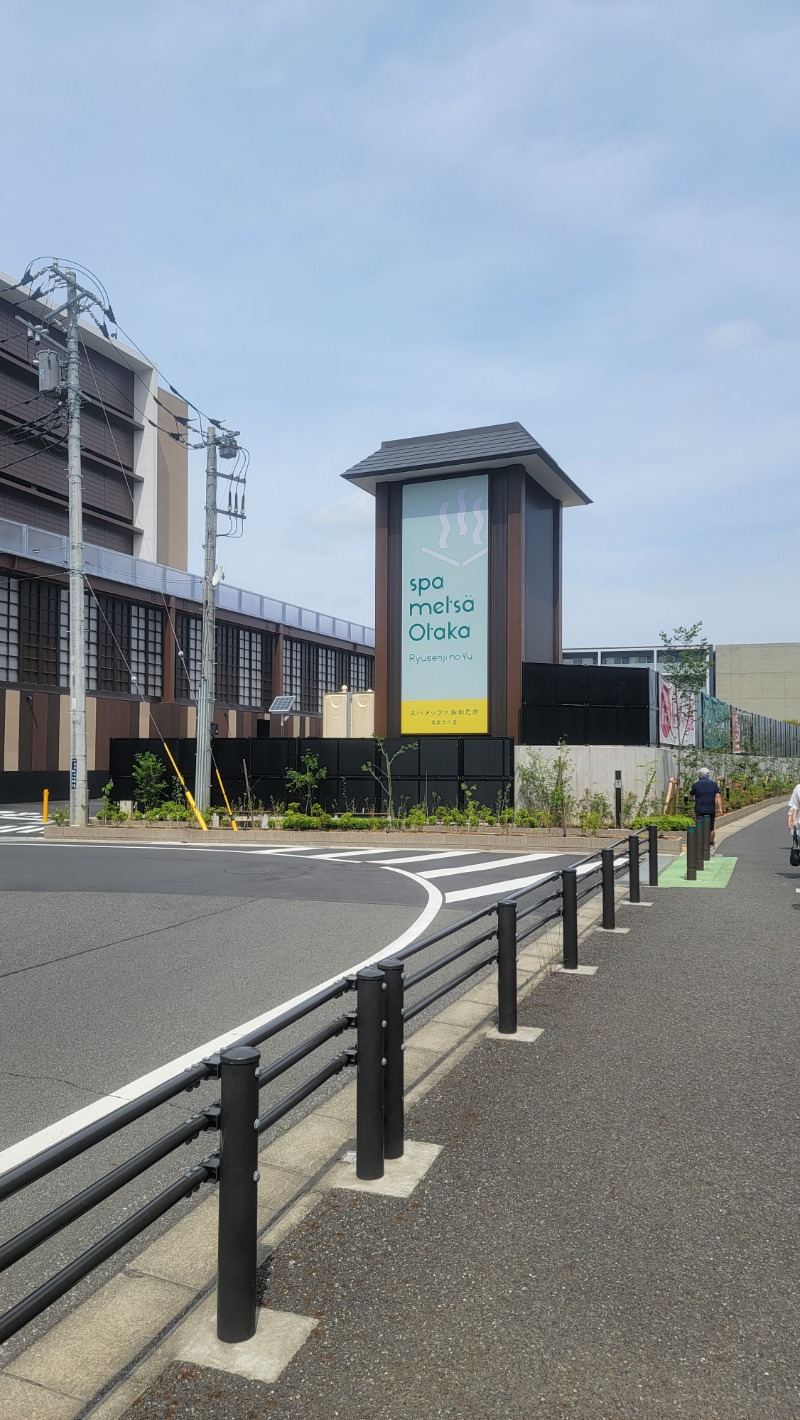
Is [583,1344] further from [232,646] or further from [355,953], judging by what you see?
[232,646]

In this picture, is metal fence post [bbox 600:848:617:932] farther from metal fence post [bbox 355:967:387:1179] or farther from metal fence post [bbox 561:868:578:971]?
metal fence post [bbox 355:967:387:1179]

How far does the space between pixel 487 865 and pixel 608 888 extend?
671cm

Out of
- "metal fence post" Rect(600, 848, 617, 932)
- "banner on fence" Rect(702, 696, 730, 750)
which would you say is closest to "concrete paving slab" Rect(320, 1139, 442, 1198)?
"metal fence post" Rect(600, 848, 617, 932)

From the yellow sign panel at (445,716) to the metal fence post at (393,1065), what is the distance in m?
22.2

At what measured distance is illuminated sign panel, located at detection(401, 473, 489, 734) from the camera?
26.7 meters

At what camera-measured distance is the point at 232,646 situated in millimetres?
48688

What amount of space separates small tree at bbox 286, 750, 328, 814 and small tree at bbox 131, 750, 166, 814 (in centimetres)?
428

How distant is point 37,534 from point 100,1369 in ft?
123

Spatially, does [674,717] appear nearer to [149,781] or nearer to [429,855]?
[429,855]

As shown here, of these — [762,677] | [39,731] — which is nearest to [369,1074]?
[39,731]

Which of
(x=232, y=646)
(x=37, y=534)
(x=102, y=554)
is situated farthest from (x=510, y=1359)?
(x=232, y=646)

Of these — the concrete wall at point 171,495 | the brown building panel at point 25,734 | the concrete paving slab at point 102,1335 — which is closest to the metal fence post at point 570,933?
the concrete paving slab at point 102,1335

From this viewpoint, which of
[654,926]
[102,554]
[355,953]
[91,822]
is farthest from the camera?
[102,554]

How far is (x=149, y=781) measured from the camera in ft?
95.0
